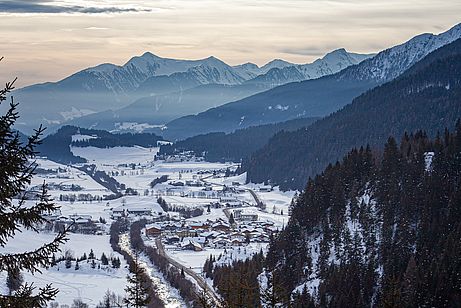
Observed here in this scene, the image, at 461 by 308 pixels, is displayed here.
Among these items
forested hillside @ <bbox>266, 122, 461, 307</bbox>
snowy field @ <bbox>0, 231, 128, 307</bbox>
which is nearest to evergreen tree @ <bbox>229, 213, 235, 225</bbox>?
snowy field @ <bbox>0, 231, 128, 307</bbox>

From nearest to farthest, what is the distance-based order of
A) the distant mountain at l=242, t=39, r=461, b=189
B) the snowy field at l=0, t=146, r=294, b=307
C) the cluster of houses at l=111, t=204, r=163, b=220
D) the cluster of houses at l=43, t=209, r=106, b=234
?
the snowy field at l=0, t=146, r=294, b=307 < the cluster of houses at l=43, t=209, r=106, b=234 < the cluster of houses at l=111, t=204, r=163, b=220 < the distant mountain at l=242, t=39, r=461, b=189

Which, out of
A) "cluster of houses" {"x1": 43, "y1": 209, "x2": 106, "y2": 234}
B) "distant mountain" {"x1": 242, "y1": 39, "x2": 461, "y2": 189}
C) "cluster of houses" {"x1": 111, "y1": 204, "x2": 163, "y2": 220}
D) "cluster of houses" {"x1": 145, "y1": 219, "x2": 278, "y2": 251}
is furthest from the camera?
"distant mountain" {"x1": 242, "y1": 39, "x2": 461, "y2": 189}

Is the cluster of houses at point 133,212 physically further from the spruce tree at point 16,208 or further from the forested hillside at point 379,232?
the spruce tree at point 16,208

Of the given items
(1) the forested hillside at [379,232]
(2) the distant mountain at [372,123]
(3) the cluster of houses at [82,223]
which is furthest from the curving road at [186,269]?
(2) the distant mountain at [372,123]

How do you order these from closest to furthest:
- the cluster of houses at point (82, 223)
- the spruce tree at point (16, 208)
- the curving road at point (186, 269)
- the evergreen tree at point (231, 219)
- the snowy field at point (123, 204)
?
the spruce tree at point (16, 208)
the curving road at point (186, 269)
the snowy field at point (123, 204)
the cluster of houses at point (82, 223)
the evergreen tree at point (231, 219)

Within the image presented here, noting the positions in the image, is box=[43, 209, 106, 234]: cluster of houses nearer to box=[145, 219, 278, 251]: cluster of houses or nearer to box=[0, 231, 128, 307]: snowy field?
box=[145, 219, 278, 251]: cluster of houses
